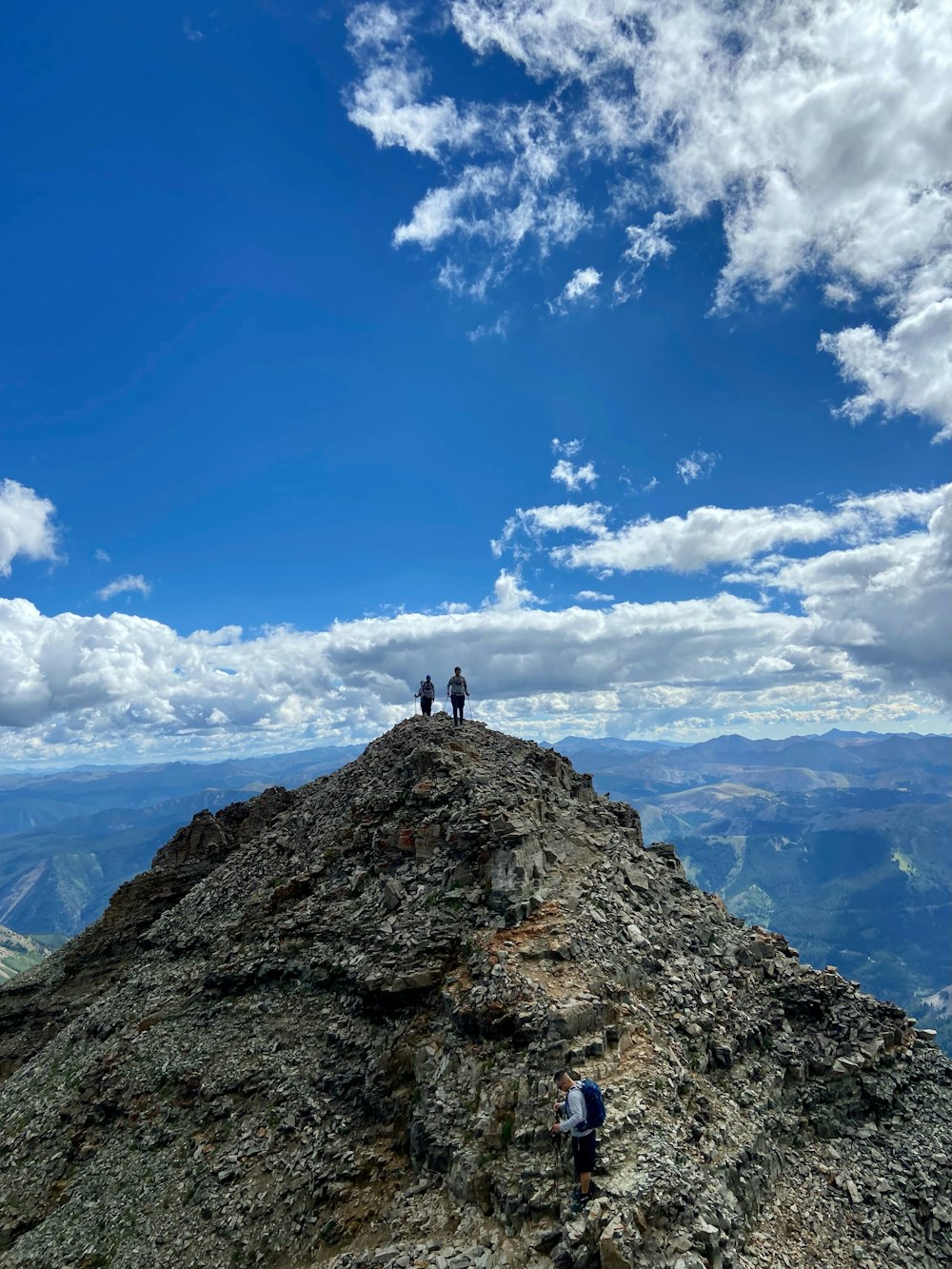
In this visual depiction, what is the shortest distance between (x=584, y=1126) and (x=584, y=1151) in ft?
2.37

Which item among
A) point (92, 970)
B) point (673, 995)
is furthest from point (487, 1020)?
point (92, 970)

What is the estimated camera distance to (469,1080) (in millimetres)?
22469

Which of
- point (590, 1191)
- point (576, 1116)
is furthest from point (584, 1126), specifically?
point (590, 1191)

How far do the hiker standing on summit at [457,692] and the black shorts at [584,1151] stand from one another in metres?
32.9

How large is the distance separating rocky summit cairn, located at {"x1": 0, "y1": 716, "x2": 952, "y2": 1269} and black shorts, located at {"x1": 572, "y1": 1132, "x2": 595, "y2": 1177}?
27.5 inches

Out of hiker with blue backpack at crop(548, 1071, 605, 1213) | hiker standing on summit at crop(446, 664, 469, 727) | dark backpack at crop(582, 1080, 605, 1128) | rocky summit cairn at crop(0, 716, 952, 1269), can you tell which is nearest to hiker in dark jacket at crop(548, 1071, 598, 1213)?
hiker with blue backpack at crop(548, 1071, 605, 1213)

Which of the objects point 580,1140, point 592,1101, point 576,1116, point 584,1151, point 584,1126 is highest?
point 592,1101

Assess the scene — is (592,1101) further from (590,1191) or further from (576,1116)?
(590,1191)

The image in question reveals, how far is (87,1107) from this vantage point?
28.7 metres

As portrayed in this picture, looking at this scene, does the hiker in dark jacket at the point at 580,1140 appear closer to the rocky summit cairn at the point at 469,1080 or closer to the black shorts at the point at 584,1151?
the black shorts at the point at 584,1151

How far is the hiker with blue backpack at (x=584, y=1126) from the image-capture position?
17719 mm

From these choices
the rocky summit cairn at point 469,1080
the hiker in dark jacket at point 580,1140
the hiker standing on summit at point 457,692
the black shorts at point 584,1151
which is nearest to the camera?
the hiker in dark jacket at point 580,1140

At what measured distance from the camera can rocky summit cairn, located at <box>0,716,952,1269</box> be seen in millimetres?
19578

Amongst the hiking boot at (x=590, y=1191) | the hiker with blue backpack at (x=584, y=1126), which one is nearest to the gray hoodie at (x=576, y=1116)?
the hiker with blue backpack at (x=584, y=1126)
